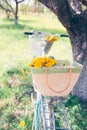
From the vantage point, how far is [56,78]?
2.32 meters

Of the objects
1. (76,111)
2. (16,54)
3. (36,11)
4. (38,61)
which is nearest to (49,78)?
(38,61)

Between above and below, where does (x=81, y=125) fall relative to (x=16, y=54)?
above

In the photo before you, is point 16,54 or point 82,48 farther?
point 16,54

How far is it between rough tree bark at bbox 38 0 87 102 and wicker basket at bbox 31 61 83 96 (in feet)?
4.98

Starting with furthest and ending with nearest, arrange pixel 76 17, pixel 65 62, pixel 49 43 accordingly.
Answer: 1. pixel 76 17
2. pixel 49 43
3. pixel 65 62

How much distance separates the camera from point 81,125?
13.0ft

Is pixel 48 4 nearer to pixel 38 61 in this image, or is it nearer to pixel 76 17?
pixel 76 17

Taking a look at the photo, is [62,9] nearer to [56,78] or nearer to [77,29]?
[77,29]

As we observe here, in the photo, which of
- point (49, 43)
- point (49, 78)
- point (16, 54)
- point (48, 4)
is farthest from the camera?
point (16, 54)

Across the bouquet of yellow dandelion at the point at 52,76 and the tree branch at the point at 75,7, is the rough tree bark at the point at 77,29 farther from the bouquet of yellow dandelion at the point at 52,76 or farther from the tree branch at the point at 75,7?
the bouquet of yellow dandelion at the point at 52,76

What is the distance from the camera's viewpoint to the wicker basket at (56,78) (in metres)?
2.30

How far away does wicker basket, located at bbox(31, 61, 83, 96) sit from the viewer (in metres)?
2.30

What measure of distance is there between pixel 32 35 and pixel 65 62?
2.06ft

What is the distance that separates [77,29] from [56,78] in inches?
77.2
